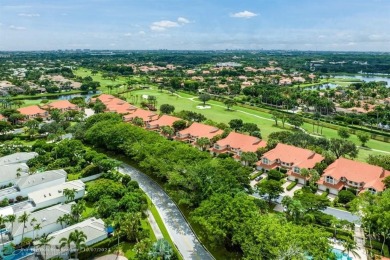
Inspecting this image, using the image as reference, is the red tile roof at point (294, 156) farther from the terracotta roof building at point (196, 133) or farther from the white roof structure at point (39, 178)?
the white roof structure at point (39, 178)

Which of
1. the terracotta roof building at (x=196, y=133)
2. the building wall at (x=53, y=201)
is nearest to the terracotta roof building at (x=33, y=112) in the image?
the terracotta roof building at (x=196, y=133)

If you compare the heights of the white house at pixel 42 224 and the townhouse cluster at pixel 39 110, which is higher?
the townhouse cluster at pixel 39 110

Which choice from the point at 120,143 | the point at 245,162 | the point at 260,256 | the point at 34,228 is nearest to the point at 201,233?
the point at 260,256

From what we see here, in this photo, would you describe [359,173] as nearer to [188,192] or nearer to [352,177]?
[352,177]

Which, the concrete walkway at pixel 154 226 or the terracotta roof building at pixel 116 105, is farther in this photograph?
the terracotta roof building at pixel 116 105

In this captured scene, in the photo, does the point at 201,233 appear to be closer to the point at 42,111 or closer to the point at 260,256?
the point at 260,256

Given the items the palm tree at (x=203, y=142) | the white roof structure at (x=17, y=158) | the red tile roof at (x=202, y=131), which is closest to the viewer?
the white roof structure at (x=17, y=158)

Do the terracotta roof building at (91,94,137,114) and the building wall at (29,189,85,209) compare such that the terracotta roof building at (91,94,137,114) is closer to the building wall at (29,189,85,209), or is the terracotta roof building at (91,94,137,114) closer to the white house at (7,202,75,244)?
the building wall at (29,189,85,209)

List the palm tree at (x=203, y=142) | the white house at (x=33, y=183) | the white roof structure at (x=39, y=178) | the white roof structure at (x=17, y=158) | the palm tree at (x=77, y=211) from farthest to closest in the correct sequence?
the palm tree at (x=203, y=142), the white roof structure at (x=17, y=158), the white roof structure at (x=39, y=178), the white house at (x=33, y=183), the palm tree at (x=77, y=211)

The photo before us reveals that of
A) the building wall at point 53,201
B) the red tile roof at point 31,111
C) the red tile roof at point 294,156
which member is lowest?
the building wall at point 53,201
